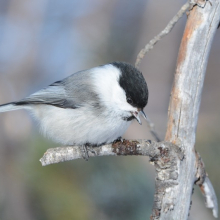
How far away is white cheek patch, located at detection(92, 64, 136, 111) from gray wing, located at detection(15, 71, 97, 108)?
39mm

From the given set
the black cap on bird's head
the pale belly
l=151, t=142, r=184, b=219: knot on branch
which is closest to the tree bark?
l=151, t=142, r=184, b=219: knot on branch

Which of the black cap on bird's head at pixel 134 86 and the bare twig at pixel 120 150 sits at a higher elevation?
the black cap on bird's head at pixel 134 86

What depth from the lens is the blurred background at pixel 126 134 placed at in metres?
2.00

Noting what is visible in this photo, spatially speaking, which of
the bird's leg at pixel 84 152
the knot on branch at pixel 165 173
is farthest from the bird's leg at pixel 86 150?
the knot on branch at pixel 165 173

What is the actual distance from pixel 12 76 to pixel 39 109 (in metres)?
1.29

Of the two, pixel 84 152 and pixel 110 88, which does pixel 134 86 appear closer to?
pixel 110 88

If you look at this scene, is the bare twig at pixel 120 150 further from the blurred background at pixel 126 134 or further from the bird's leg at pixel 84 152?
the blurred background at pixel 126 134

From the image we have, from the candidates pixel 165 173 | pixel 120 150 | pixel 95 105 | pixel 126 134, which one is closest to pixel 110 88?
pixel 95 105

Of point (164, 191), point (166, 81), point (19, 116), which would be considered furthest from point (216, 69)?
point (164, 191)

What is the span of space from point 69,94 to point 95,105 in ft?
0.62

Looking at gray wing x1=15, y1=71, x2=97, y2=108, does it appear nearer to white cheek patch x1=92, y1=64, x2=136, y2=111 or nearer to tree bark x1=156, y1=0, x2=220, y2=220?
white cheek patch x1=92, y1=64, x2=136, y2=111

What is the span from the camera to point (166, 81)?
3127mm

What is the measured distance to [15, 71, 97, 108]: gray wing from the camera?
1514mm

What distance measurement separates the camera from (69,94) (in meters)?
1.59
